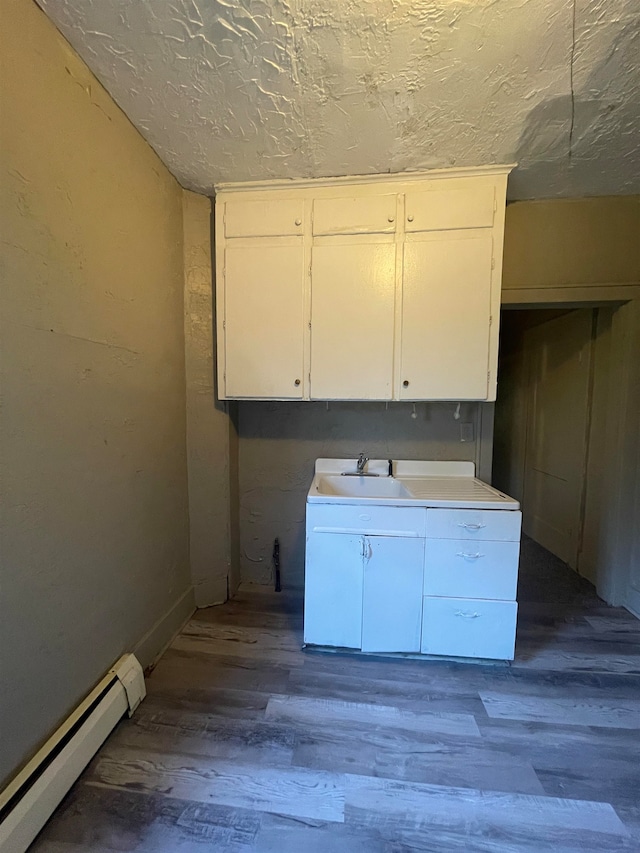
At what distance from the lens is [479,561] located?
1.64 m

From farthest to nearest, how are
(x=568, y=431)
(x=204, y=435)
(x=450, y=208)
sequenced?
1. (x=568, y=431)
2. (x=204, y=435)
3. (x=450, y=208)

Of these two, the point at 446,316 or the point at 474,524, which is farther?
the point at 446,316

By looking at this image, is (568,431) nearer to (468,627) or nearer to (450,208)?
(468,627)

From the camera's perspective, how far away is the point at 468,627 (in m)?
1.67

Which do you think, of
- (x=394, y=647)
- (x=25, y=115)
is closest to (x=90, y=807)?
(x=394, y=647)

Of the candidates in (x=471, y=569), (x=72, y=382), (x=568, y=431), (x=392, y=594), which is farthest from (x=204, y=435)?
(x=568, y=431)

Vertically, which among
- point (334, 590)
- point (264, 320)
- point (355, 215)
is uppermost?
point (355, 215)

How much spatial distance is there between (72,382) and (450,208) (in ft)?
6.05

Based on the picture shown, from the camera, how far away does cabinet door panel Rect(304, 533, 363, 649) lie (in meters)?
1.71

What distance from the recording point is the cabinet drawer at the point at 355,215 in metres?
1.77

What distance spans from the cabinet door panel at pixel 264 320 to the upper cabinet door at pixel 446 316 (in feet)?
1.89

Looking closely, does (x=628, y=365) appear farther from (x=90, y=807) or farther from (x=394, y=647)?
(x=90, y=807)

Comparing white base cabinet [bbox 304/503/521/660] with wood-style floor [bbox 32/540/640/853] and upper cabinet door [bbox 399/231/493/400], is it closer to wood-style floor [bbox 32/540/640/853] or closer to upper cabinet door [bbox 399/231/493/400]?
wood-style floor [bbox 32/540/640/853]

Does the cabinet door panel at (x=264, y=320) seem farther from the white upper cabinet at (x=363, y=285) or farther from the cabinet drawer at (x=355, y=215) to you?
the cabinet drawer at (x=355, y=215)
